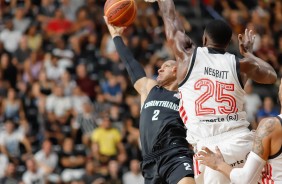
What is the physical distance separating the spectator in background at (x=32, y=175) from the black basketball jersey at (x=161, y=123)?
8.07 meters

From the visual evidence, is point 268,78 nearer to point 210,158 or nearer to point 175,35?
point 175,35

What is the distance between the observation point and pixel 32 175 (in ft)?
56.9

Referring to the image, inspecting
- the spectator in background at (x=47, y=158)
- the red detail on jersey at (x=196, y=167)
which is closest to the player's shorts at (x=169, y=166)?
the red detail on jersey at (x=196, y=167)

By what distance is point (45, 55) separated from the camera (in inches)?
802

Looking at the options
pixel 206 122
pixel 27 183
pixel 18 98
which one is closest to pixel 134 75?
pixel 206 122

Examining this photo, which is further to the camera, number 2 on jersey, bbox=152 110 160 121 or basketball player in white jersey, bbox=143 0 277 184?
number 2 on jersey, bbox=152 110 160 121

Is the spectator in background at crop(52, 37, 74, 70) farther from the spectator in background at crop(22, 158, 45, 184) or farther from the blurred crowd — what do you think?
the spectator in background at crop(22, 158, 45, 184)

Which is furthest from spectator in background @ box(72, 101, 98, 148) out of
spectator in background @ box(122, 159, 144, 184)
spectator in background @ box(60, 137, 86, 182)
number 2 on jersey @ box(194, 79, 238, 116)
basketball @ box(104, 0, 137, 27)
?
number 2 on jersey @ box(194, 79, 238, 116)

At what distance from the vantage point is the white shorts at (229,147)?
796 centimetres

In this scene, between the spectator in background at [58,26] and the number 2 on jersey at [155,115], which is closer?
the number 2 on jersey at [155,115]

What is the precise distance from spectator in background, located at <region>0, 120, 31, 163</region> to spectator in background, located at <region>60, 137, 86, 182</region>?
0.88 m

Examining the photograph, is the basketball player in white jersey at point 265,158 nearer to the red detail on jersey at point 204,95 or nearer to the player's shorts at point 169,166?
the red detail on jersey at point 204,95

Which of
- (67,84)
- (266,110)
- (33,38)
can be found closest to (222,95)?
(266,110)

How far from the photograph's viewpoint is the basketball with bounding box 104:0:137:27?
397 inches
